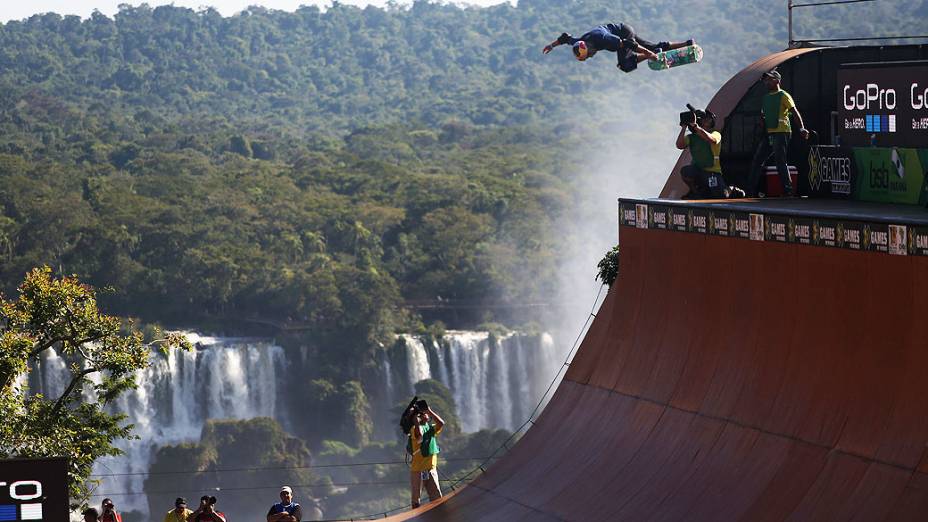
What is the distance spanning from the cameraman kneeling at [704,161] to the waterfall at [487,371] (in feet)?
234

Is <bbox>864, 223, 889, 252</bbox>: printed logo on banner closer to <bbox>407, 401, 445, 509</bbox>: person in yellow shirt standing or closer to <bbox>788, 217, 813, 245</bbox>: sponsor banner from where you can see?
<bbox>788, 217, 813, 245</bbox>: sponsor banner

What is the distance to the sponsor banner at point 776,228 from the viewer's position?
15.5m

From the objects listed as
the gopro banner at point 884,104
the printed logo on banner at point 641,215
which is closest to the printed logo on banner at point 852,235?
the gopro banner at point 884,104

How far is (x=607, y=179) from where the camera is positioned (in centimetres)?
13138

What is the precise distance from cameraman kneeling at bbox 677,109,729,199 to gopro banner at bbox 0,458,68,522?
30.7 feet

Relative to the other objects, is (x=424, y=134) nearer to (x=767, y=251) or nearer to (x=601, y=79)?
(x=601, y=79)

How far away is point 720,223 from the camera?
17.0 m

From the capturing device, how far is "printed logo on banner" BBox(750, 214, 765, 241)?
1602 cm

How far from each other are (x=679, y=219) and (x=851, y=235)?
385 cm

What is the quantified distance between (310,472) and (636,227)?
61.8 meters

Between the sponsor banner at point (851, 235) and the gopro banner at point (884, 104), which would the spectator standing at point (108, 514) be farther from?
the gopro banner at point (884, 104)

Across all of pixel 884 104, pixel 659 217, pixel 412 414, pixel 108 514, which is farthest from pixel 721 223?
pixel 108 514

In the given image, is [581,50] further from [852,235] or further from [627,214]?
[852,235]

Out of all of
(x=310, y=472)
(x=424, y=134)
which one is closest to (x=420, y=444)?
(x=310, y=472)
